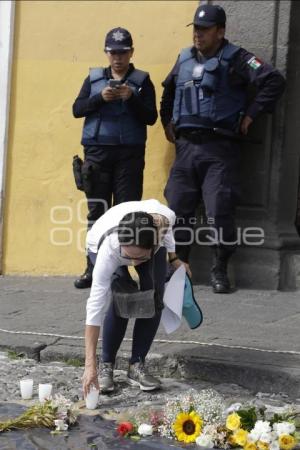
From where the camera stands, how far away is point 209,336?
5926mm

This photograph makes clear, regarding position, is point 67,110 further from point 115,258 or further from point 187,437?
point 187,437

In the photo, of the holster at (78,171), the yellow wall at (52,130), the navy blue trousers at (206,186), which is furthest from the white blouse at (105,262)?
the yellow wall at (52,130)

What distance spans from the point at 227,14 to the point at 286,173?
4.25ft

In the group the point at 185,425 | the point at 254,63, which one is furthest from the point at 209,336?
Answer: the point at 254,63

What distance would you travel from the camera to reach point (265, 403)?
4.98m

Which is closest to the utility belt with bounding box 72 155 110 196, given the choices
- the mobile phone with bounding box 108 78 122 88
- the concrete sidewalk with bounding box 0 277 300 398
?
the mobile phone with bounding box 108 78 122 88

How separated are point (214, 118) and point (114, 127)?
76cm

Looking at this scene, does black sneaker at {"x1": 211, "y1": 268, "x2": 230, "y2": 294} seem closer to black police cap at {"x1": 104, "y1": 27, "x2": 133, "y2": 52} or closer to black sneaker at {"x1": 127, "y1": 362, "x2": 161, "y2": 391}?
black police cap at {"x1": 104, "y1": 27, "x2": 133, "y2": 52}

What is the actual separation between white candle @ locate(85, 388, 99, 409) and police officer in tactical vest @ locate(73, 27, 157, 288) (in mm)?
2717

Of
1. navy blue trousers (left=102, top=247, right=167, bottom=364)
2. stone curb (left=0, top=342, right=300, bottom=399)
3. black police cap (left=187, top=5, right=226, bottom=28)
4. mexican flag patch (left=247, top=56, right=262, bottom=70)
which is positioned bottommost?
stone curb (left=0, top=342, right=300, bottom=399)

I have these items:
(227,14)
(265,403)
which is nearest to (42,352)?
(265,403)

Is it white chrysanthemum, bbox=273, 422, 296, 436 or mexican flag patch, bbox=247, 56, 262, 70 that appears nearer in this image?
white chrysanthemum, bbox=273, 422, 296, 436

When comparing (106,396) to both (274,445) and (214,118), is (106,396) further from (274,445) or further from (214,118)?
(214,118)

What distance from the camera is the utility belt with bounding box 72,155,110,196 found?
729 cm
